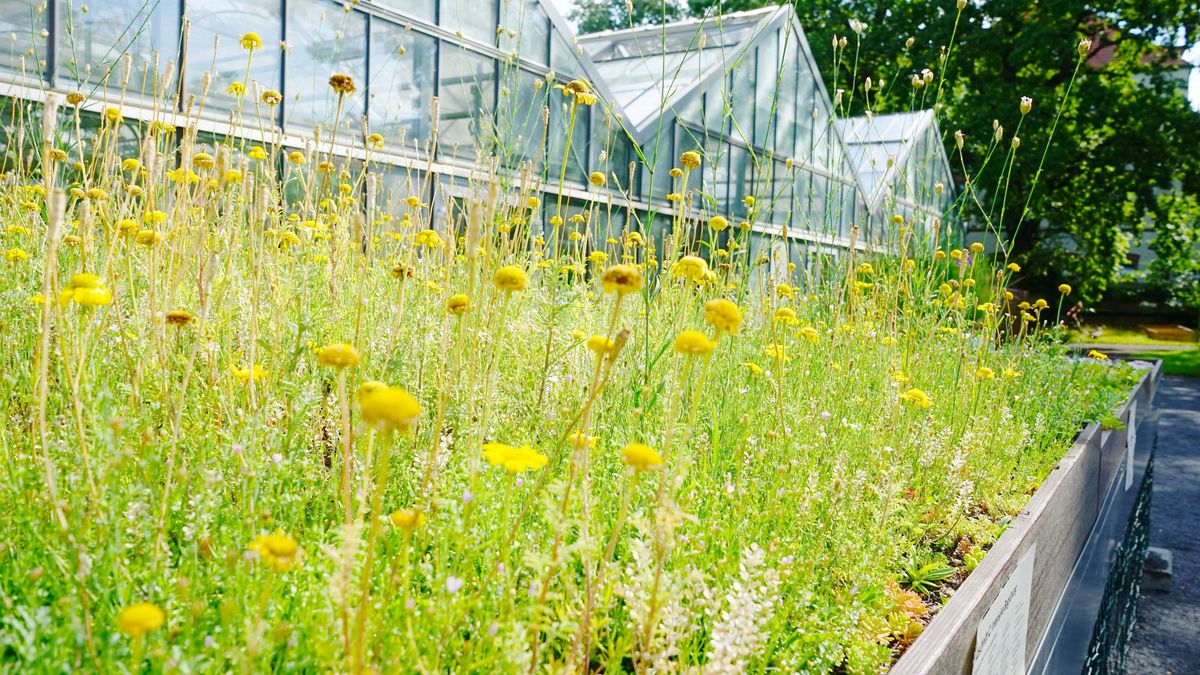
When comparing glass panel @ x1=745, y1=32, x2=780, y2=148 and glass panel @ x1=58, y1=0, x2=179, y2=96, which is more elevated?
glass panel @ x1=745, y1=32, x2=780, y2=148

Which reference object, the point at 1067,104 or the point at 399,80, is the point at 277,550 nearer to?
the point at 399,80

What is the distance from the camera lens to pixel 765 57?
372 inches

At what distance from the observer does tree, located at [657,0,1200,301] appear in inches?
563

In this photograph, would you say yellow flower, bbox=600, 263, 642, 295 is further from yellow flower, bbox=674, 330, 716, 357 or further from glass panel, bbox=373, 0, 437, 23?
glass panel, bbox=373, 0, 437, 23

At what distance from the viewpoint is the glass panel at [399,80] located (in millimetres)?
6160

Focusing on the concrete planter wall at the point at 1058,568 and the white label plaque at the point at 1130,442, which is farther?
the white label plaque at the point at 1130,442

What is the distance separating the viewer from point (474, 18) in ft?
22.5

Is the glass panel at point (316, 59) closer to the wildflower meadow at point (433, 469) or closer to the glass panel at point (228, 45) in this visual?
the glass panel at point (228, 45)

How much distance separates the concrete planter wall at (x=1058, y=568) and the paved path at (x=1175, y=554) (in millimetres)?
302

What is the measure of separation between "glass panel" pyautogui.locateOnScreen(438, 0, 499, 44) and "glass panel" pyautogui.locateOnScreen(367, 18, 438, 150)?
251 mm

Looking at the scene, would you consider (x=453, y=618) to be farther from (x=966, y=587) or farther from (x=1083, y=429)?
(x=1083, y=429)

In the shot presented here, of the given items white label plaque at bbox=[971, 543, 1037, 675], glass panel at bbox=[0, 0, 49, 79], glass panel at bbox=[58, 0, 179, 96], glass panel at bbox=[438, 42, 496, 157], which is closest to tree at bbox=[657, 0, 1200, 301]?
glass panel at bbox=[438, 42, 496, 157]

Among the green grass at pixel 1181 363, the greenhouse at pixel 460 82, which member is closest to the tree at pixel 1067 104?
the green grass at pixel 1181 363

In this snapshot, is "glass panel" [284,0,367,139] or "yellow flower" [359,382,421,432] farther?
"glass panel" [284,0,367,139]
